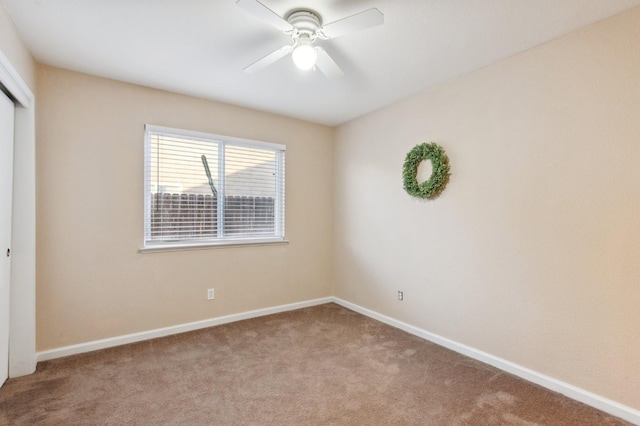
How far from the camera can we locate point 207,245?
3439 millimetres

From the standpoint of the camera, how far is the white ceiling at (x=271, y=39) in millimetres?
1916

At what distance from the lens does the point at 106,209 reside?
2.92 meters

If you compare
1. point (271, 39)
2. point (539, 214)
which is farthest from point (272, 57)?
point (539, 214)

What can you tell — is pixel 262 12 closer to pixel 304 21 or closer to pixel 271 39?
pixel 304 21

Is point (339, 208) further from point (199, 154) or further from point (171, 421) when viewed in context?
point (171, 421)

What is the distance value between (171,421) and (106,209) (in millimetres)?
1984

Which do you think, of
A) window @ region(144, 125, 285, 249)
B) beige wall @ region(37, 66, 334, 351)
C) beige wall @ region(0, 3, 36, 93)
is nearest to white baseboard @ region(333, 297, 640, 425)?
beige wall @ region(37, 66, 334, 351)

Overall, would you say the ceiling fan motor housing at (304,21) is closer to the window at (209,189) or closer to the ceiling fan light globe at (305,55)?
the ceiling fan light globe at (305,55)

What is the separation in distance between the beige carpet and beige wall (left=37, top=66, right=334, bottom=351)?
35 cm

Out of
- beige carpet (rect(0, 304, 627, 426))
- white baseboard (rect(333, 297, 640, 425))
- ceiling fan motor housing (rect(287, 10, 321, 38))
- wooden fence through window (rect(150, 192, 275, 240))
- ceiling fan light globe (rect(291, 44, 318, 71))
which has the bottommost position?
beige carpet (rect(0, 304, 627, 426))

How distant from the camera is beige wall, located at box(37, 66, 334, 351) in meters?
2.69

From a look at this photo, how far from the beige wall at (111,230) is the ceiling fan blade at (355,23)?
205 cm

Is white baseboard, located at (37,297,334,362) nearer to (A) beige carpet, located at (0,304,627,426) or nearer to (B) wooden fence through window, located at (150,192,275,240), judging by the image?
(A) beige carpet, located at (0,304,627,426)

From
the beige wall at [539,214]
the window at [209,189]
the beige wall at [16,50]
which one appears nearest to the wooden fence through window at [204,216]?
the window at [209,189]
